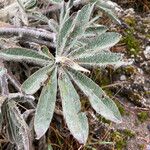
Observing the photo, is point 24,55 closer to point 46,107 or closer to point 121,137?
point 46,107

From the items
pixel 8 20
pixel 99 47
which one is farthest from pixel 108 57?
pixel 8 20

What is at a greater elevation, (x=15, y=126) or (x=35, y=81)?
(x=35, y=81)

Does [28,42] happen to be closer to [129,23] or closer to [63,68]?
[63,68]

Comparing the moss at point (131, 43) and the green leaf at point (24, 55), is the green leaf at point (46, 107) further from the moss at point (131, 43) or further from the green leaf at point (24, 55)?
the moss at point (131, 43)

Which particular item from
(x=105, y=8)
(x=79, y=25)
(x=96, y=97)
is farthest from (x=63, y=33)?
(x=105, y=8)

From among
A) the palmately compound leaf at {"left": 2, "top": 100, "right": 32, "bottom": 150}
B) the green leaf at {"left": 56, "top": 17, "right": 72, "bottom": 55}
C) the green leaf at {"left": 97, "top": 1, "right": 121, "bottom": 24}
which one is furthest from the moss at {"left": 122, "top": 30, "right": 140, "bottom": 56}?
the palmately compound leaf at {"left": 2, "top": 100, "right": 32, "bottom": 150}

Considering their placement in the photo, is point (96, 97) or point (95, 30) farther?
point (95, 30)
